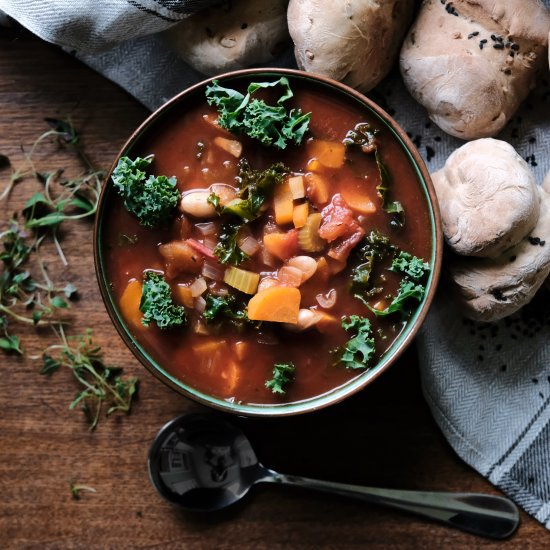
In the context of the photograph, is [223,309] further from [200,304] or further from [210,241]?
[210,241]

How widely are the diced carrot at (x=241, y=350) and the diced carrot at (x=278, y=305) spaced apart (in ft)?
0.40

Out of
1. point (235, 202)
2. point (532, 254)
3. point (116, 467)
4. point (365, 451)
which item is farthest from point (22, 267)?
point (532, 254)

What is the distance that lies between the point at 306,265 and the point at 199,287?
1.26 feet

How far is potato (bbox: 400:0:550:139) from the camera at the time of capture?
2.68 meters

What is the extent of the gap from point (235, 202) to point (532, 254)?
106 centimetres

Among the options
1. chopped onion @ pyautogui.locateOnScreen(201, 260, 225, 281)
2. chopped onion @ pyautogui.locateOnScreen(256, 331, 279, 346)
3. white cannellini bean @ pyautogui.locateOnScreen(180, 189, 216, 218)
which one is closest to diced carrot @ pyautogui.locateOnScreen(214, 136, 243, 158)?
white cannellini bean @ pyautogui.locateOnScreen(180, 189, 216, 218)

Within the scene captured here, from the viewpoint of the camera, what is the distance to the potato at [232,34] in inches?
110

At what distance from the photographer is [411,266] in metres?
2.49

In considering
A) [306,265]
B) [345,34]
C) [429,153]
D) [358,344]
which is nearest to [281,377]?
[358,344]

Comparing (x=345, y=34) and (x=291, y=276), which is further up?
(x=345, y=34)

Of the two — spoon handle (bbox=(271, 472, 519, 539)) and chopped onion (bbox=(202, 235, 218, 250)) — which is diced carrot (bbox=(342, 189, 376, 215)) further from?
spoon handle (bbox=(271, 472, 519, 539))

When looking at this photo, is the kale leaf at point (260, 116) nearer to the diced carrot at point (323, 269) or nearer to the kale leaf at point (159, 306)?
the diced carrot at point (323, 269)

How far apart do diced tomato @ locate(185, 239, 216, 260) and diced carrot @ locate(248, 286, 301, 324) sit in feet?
0.75

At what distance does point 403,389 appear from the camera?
3076 millimetres
